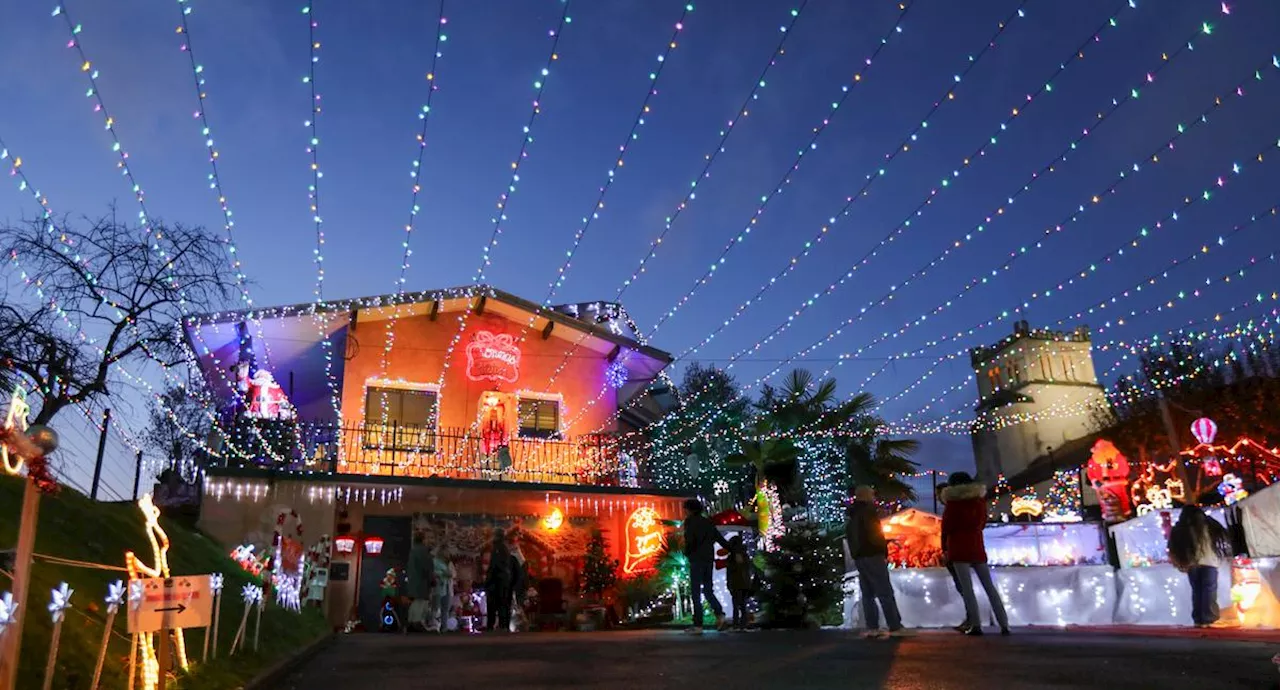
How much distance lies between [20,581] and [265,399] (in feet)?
46.7

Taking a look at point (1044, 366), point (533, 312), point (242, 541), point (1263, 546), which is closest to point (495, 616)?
point (242, 541)

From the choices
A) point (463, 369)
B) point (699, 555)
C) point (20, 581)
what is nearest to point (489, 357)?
point (463, 369)

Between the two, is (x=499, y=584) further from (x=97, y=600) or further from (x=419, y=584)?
(x=97, y=600)

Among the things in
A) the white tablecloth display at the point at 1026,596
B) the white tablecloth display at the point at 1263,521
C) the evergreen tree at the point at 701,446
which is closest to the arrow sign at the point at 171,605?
the white tablecloth display at the point at 1026,596

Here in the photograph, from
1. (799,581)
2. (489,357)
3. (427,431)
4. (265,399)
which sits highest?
(489,357)

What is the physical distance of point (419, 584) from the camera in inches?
555

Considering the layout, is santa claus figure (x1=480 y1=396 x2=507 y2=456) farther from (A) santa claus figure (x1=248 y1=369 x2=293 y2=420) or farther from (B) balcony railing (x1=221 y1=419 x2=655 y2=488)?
(A) santa claus figure (x1=248 y1=369 x2=293 y2=420)

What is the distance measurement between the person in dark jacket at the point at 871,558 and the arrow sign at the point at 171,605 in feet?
19.7

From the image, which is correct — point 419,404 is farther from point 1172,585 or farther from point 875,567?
point 1172,585

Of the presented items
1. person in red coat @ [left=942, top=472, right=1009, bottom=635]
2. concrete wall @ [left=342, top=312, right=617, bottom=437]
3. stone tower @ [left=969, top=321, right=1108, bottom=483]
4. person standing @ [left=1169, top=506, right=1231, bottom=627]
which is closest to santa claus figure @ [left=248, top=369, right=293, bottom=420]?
concrete wall @ [left=342, top=312, right=617, bottom=437]

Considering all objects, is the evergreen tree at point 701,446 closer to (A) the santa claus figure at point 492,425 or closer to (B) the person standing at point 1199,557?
(A) the santa claus figure at point 492,425

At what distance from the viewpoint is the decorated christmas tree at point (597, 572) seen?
1748 cm

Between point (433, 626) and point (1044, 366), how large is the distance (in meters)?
Result: 42.9

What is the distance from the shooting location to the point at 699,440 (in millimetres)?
22953
